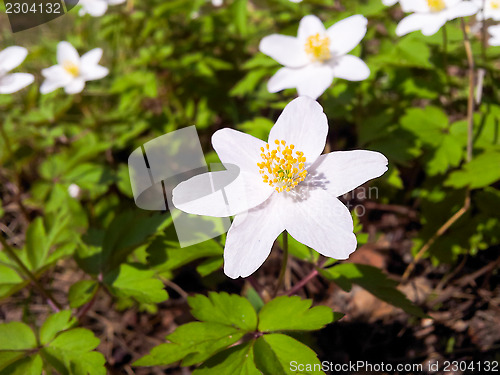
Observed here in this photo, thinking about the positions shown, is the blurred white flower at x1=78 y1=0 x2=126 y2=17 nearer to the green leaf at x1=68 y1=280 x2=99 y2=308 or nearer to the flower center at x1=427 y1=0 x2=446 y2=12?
the green leaf at x1=68 y1=280 x2=99 y2=308

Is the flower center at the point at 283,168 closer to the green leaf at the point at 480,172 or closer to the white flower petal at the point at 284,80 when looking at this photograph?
the white flower petal at the point at 284,80

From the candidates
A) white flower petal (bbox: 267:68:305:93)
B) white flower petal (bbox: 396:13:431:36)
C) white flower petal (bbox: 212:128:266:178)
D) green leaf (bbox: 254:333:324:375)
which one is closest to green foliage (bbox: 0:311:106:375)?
green leaf (bbox: 254:333:324:375)

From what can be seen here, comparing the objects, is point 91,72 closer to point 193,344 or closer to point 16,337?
point 16,337

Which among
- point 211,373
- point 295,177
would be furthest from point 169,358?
point 295,177

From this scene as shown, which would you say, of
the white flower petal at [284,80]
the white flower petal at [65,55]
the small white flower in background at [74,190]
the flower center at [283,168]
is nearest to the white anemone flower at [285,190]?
the flower center at [283,168]

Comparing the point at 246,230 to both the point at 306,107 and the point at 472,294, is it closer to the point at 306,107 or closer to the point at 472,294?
the point at 306,107

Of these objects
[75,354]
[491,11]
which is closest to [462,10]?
[491,11]

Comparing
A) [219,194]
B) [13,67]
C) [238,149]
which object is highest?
[13,67]
